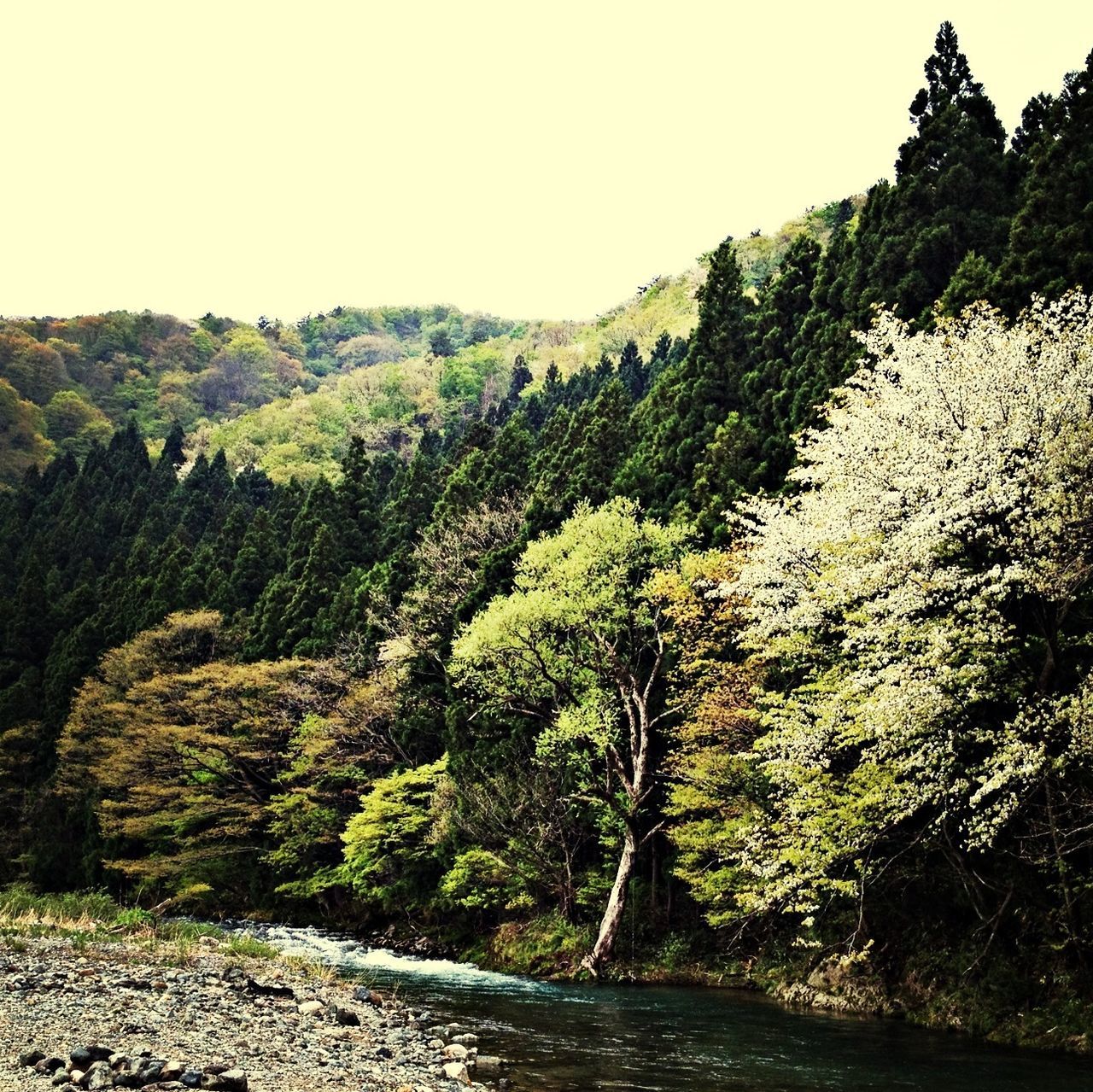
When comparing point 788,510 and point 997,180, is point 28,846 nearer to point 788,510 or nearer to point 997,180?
point 788,510

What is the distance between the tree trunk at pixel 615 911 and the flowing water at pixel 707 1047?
2327mm

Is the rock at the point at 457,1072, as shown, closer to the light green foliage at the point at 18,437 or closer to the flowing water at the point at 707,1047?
the flowing water at the point at 707,1047

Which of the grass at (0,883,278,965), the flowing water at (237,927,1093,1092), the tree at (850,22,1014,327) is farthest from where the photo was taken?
the tree at (850,22,1014,327)

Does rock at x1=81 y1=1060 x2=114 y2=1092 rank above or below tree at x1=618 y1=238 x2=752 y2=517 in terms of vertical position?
below

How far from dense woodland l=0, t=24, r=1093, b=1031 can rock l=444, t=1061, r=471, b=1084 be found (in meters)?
8.52

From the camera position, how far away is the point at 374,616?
47.0 meters

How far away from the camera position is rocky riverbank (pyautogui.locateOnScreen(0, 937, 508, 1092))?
10523 mm

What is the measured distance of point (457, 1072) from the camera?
1345 centimetres

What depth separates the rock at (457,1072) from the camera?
13245 mm

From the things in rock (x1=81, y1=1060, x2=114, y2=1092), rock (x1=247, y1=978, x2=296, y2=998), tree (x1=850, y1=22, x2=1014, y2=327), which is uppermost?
tree (x1=850, y1=22, x2=1014, y2=327)

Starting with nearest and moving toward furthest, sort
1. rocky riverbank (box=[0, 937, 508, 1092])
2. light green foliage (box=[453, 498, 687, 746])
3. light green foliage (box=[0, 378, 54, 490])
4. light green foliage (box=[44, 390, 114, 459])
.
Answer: rocky riverbank (box=[0, 937, 508, 1092])
light green foliage (box=[453, 498, 687, 746])
light green foliage (box=[0, 378, 54, 490])
light green foliage (box=[44, 390, 114, 459])

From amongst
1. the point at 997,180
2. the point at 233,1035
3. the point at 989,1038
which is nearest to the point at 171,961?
the point at 233,1035

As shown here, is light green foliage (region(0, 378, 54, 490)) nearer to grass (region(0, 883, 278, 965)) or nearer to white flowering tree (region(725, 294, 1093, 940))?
grass (region(0, 883, 278, 965))

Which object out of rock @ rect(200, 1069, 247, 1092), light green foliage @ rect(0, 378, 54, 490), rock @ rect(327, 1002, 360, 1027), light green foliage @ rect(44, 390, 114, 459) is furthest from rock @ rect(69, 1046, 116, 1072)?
light green foliage @ rect(44, 390, 114, 459)
